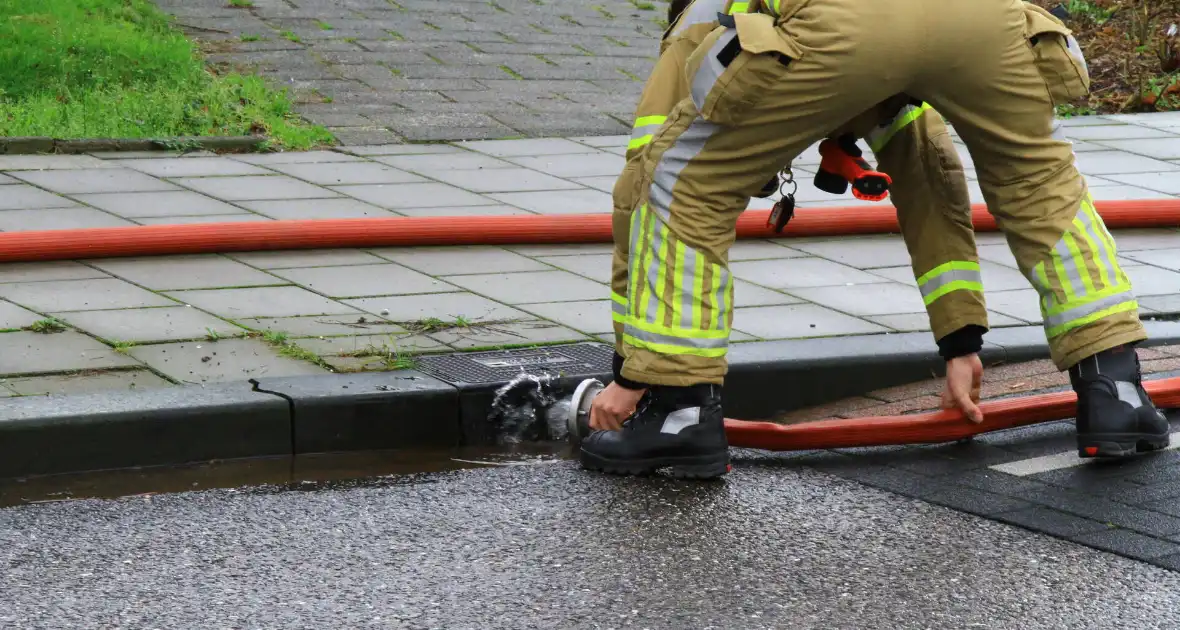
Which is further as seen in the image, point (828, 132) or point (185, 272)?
point (185, 272)

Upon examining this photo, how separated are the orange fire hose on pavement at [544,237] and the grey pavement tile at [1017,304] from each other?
296 mm

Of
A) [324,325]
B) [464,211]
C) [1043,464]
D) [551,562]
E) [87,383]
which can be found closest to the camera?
[551,562]

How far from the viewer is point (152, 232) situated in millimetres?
5555

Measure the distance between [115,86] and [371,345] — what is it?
183 inches

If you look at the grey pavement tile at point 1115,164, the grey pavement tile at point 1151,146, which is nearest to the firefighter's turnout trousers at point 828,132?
the grey pavement tile at point 1115,164

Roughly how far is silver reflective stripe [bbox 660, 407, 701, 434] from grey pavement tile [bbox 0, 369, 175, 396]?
4.30 feet

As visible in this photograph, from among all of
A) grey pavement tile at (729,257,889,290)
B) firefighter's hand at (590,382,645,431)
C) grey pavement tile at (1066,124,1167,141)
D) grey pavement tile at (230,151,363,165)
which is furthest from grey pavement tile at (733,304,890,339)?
grey pavement tile at (1066,124,1167,141)

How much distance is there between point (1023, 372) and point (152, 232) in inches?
113

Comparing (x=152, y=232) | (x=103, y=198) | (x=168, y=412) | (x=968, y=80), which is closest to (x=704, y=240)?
(x=968, y=80)

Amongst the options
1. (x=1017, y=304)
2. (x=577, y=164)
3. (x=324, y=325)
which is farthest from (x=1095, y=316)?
(x=577, y=164)

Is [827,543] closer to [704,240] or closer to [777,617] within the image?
[777,617]

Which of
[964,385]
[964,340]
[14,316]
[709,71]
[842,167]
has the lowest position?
[14,316]

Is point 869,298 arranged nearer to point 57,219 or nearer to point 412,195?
point 412,195

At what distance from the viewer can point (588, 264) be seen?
5.82 meters
